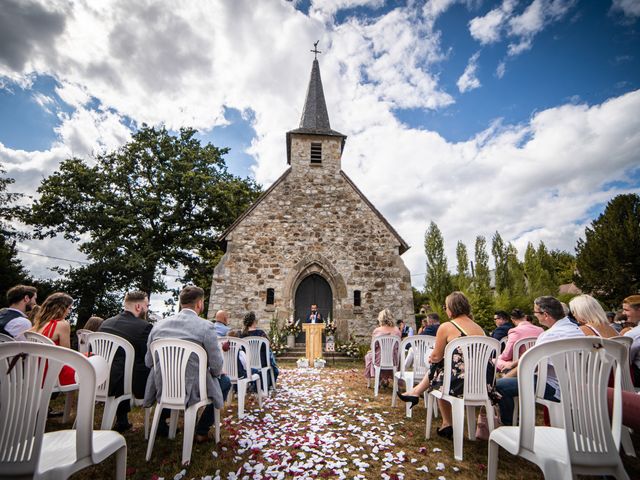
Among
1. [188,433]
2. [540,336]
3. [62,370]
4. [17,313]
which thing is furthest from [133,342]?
[540,336]

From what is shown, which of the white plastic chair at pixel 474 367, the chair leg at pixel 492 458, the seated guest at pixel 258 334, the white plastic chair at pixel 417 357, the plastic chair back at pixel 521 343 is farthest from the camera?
the seated guest at pixel 258 334

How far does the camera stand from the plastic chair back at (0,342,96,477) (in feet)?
5.08

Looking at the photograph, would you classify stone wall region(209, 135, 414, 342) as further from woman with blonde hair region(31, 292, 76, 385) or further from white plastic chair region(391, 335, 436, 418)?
woman with blonde hair region(31, 292, 76, 385)

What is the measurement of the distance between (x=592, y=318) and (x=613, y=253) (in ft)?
58.1

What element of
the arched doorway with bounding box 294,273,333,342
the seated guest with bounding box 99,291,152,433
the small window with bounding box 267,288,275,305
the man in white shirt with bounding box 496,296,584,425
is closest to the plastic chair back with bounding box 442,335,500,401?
the man in white shirt with bounding box 496,296,584,425

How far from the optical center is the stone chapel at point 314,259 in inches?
458

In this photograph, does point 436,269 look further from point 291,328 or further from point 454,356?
point 454,356

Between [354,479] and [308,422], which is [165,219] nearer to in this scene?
[308,422]

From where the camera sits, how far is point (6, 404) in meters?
1.57

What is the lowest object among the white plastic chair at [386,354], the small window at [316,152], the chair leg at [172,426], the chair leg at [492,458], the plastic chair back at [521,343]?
the chair leg at [172,426]

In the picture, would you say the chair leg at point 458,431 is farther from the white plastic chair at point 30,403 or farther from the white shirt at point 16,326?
the white shirt at point 16,326

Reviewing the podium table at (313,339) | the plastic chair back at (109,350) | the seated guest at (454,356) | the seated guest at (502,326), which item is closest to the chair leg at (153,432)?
the plastic chair back at (109,350)

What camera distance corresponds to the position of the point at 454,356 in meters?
3.22

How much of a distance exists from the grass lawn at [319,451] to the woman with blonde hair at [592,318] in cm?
112
